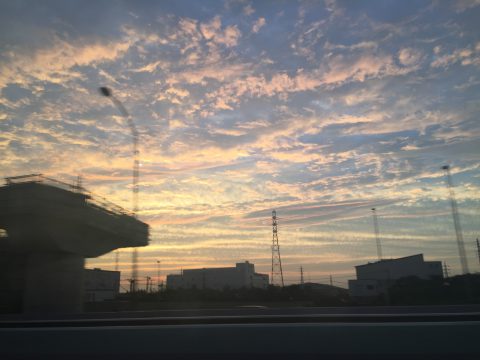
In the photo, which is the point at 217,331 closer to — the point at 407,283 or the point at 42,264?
the point at 42,264

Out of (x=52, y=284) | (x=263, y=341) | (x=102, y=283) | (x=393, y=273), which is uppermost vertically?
(x=102, y=283)

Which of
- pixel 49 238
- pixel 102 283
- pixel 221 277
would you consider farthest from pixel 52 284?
pixel 221 277

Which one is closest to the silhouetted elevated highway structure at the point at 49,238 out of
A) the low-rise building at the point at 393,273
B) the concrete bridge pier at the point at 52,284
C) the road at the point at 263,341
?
the concrete bridge pier at the point at 52,284

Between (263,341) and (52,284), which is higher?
(52,284)

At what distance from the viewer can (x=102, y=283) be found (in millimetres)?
89312

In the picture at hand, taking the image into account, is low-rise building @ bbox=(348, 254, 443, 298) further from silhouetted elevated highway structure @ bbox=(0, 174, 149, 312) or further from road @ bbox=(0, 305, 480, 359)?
road @ bbox=(0, 305, 480, 359)

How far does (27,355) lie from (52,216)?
23783 millimetres

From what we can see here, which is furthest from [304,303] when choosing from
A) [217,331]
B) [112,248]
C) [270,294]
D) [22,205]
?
[217,331]

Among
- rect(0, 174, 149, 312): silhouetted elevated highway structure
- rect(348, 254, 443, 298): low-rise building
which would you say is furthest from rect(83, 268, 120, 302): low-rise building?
rect(0, 174, 149, 312): silhouetted elevated highway structure

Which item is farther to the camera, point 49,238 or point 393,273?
point 393,273

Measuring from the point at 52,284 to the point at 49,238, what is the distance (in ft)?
12.6

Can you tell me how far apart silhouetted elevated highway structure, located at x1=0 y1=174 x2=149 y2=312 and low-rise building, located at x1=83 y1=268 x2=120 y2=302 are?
51686mm

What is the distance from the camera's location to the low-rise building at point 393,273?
77.1 metres

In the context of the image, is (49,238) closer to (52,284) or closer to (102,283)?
(52,284)
